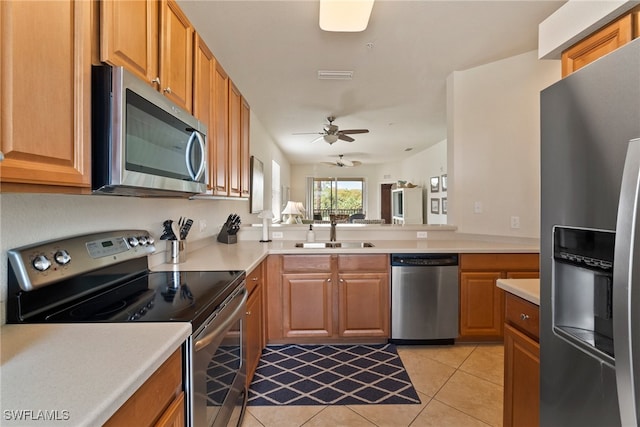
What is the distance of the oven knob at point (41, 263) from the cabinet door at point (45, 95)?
298 mm

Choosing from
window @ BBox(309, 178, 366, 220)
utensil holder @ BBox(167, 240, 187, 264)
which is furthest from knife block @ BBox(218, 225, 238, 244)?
window @ BBox(309, 178, 366, 220)

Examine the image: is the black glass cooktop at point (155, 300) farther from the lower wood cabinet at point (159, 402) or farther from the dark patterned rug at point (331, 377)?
the dark patterned rug at point (331, 377)

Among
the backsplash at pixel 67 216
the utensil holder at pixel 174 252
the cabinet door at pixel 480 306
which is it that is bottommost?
the cabinet door at pixel 480 306

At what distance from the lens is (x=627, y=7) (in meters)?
1.11

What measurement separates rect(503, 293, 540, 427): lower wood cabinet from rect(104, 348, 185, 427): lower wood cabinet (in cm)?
125

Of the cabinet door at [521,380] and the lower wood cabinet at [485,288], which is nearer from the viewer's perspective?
the cabinet door at [521,380]

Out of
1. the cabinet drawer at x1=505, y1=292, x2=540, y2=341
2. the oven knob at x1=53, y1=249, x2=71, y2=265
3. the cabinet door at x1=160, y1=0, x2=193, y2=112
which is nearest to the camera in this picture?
the oven knob at x1=53, y1=249, x2=71, y2=265

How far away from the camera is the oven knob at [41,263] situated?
99 centimetres

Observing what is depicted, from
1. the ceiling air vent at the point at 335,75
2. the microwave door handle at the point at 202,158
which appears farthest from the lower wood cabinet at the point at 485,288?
the microwave door handle at the point at 202,158

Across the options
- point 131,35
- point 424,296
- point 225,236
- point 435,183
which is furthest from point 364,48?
point 435,183

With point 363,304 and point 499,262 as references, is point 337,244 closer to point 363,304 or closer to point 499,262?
point 363,304

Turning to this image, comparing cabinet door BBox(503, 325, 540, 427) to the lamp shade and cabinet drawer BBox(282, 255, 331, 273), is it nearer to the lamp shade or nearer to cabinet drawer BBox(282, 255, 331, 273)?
cabinet drawer BBox(282, 255, 331, 273)

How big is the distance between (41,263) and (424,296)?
251 cm

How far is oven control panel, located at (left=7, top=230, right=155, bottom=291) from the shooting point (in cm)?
96
